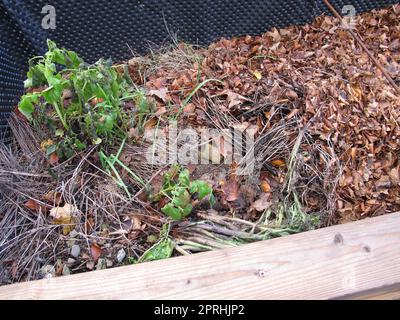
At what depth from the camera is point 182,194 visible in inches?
79.0

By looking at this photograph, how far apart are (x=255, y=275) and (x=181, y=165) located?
94cm

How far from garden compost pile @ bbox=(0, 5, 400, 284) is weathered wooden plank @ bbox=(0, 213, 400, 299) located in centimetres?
35

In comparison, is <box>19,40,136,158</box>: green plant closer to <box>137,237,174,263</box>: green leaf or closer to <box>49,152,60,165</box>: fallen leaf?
<box>49,152,60,165</box>: fallen leaf

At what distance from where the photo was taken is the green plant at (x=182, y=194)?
2.01 metres

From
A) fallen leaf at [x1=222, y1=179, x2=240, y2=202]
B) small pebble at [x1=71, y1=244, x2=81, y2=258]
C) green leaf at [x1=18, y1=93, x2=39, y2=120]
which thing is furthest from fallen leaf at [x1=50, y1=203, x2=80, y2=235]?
fallen leaf at [x1=222, y1=179, x2=240, y2=202]

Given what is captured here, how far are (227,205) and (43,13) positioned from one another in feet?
6.11

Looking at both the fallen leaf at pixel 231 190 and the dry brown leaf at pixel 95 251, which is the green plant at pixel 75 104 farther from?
the fallen leaf at pixel 231 190

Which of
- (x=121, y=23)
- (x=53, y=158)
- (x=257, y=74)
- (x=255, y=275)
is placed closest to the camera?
(x=255, y=275)

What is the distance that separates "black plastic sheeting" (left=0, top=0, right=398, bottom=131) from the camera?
269cm

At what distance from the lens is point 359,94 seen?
2.66 m

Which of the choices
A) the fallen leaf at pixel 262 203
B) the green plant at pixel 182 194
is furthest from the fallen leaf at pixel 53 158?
the fallen leaf at pixel 262 203

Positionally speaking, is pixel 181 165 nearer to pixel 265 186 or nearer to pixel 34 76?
pixel 265 186

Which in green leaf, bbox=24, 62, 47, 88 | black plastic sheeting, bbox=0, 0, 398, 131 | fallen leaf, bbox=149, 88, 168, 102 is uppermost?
black plastic sheeting, bbox=0, 0, 398, 131

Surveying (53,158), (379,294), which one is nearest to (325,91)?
(379,294)
